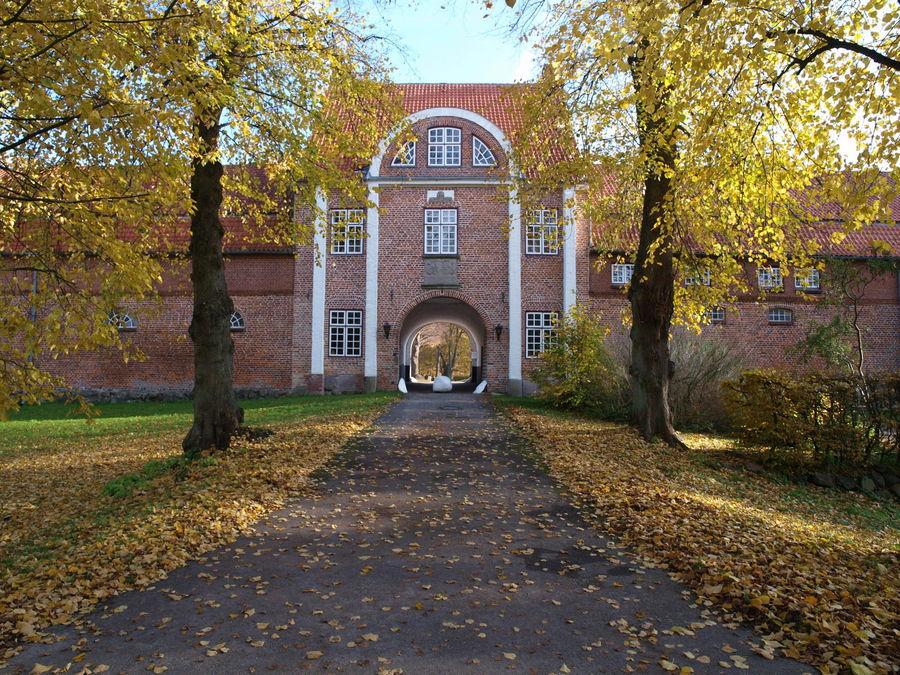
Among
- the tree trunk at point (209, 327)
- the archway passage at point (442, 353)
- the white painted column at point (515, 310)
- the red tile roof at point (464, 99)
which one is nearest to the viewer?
the tree trunk at point (209, 327)

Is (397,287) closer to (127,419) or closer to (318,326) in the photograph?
(318,326)

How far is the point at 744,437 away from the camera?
11.0 meters

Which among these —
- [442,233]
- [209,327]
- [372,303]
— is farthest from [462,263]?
[209,327]

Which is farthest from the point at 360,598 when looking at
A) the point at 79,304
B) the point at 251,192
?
the point at 251,192

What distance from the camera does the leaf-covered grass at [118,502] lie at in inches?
179

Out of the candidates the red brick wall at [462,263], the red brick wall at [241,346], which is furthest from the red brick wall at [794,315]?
the red brick wall at [241,346]

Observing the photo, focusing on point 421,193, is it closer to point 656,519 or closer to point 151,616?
point 656,519

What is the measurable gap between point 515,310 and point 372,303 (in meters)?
5.06

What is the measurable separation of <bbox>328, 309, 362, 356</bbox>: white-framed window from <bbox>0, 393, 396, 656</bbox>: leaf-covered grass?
30.1 feet

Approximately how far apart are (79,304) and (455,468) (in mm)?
5136

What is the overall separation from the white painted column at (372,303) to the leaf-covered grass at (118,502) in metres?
8.75

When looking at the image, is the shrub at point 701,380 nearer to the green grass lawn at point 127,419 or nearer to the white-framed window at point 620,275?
the green grass lawn at point 127,419

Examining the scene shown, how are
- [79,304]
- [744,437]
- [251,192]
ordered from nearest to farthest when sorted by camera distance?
[79,304]
[744,437]
[251,192]

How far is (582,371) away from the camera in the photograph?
16062 mm
